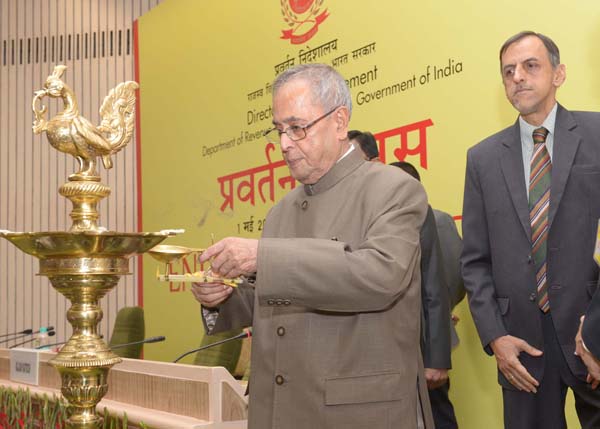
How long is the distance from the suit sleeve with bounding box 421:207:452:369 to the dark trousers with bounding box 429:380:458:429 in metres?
0.55

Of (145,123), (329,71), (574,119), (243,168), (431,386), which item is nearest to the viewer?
(329,71)

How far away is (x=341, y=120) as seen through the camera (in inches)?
76.5

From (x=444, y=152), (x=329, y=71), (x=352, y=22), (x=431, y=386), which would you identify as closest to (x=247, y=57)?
(x=352, y=22)

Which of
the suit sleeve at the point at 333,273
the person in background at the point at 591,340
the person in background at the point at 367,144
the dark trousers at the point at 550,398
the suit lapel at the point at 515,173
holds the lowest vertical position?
the dark trousers at the point at 550,398

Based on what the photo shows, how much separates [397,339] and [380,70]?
9.83 feet

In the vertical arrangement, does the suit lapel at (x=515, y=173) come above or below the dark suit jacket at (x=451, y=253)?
above

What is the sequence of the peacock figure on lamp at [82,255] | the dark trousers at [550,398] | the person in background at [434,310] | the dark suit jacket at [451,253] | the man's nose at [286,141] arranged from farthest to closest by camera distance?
the dark suit jacket at [451,253]
the person in background at [434,310]
the dark trousers at [550,398]
the man's nose at [286,141]
the peacock figure on lamp at [82,255]

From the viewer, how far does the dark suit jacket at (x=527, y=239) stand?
7.56 ft

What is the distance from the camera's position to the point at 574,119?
2.48 metres

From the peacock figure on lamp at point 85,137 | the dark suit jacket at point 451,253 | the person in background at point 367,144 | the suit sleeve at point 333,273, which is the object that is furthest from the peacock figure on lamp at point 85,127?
the dark suit jacket at point 451,253

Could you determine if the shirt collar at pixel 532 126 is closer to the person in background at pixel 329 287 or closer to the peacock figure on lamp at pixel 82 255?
the person in background at pixel 329 287

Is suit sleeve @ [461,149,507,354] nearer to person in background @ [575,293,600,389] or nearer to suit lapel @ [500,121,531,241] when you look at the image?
suit lapel @ [500,121,531,241]

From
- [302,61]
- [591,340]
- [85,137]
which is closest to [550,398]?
[591,340]

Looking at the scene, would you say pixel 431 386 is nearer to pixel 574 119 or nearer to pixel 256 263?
pixel 574 119
